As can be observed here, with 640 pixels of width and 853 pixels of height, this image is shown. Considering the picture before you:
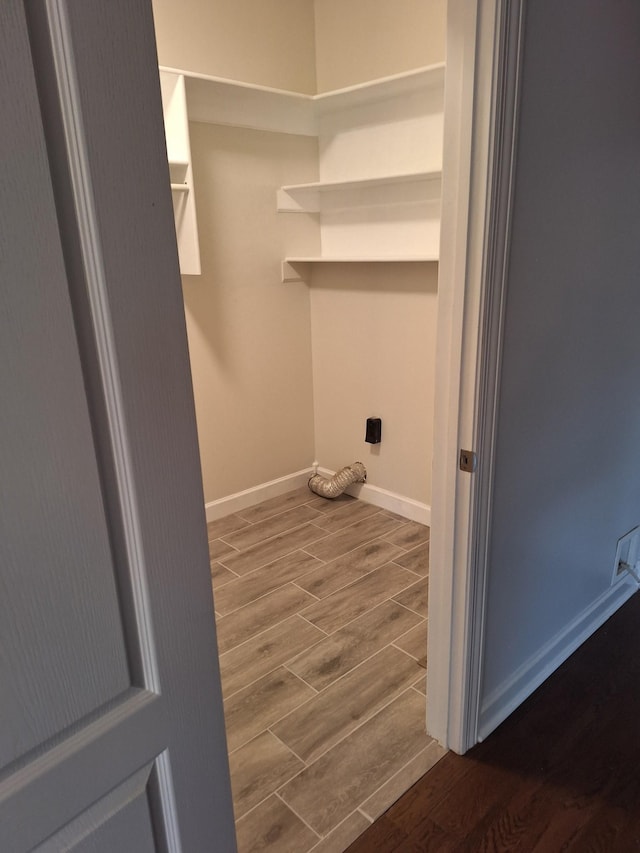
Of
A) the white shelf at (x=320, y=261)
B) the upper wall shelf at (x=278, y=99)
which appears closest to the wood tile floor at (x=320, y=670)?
the white shelf at (x=320, y=261)

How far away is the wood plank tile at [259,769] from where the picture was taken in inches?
64.6

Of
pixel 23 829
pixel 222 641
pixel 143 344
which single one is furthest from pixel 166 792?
pixel 222 641

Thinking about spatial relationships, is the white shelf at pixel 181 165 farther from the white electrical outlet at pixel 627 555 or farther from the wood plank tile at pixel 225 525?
the white electrical outlet at pixel 627 555

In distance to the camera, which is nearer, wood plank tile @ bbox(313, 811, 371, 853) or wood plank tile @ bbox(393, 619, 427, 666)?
wood plank tile @ bbox(313, 811, 371, 853)

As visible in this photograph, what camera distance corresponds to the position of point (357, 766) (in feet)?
5.65

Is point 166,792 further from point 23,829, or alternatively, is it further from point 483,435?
point 483,435

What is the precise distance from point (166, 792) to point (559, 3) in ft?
5.52

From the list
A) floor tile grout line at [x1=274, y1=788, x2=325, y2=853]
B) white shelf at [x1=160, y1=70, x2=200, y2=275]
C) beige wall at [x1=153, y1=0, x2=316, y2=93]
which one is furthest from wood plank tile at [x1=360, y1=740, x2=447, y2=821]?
beige wall at [x1=153, y1=0, x2=316, y2=93]

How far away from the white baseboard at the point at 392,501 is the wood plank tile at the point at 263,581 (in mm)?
647

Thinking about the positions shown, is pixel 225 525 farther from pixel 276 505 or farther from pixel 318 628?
pixel 318 628

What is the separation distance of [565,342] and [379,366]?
1538 mm

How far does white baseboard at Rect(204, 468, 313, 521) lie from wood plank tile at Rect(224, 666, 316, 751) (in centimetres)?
123

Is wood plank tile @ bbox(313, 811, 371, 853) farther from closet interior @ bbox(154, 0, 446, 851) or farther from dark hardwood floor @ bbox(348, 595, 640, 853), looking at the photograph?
closet interior @ bbox(154, 0, 446, 851)

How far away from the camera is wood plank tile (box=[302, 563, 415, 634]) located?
7.76ft
